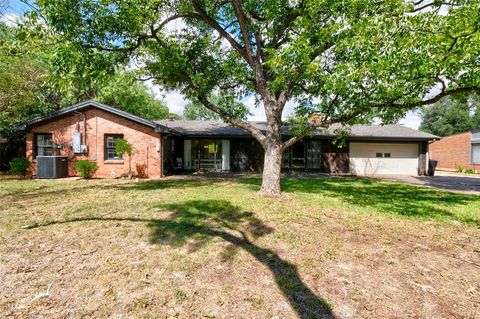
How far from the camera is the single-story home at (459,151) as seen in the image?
888 inches

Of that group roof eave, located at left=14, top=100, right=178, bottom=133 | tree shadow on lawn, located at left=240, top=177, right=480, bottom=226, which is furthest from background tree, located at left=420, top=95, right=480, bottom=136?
roof eave, located at left=14, top=100, right=178, bottom=133

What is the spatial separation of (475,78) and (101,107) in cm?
1565

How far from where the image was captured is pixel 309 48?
24.5 feet

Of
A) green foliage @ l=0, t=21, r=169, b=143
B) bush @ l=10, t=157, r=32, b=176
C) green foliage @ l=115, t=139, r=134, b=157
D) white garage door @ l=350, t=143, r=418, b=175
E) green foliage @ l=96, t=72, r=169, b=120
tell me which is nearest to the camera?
green foliage @ l=0, t=21, r=169, b=143

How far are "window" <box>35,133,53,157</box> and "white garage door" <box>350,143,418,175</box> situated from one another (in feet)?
65.4

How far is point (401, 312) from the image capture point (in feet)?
9.29

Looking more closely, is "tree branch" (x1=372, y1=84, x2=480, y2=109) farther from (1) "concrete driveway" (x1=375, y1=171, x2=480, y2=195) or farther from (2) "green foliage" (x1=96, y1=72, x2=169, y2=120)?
(2) "green foliage" (x1=96, y1=72, x2=169, y2=120)

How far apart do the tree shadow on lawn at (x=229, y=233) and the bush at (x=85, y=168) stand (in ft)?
28.1

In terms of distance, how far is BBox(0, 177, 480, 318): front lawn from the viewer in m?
2.89

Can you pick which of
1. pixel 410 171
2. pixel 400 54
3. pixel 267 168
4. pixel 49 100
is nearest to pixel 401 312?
pixel 400 54

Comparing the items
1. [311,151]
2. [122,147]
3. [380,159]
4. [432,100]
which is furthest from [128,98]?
[432,100]

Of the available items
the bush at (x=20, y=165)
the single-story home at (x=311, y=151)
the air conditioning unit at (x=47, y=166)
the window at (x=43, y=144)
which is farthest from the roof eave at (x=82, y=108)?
the air conditioning unit at (x=47, y=166)

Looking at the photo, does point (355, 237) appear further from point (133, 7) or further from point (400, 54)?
point (133, 7)

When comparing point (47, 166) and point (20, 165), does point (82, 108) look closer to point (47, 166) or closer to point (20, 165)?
point (47, 166)
